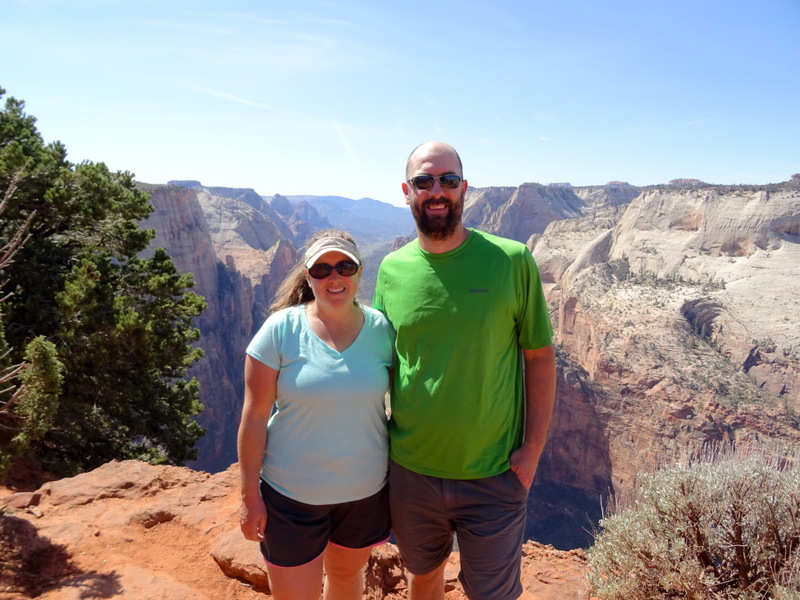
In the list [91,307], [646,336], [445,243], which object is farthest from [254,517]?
[646,336]

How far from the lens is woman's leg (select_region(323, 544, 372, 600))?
2.49 m

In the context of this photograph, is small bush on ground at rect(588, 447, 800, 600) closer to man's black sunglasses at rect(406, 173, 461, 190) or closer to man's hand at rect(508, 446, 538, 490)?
man's hand at rect(508, 446, 538, 490)

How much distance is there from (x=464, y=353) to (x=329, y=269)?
77 centimetres

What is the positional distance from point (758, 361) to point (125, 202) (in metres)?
30.9

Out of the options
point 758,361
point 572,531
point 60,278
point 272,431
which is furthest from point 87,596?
point 758,361

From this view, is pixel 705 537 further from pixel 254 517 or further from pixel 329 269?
pixel 329 269

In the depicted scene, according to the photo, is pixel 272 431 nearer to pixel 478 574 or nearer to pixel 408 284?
pixel 408 284

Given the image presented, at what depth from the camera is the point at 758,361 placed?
27.3 metres

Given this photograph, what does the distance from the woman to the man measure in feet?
0.53

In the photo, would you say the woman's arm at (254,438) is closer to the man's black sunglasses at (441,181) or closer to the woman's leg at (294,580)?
the woman's leg at (294,580)

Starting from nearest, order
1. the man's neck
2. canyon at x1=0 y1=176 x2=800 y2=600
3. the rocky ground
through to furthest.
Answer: the man's neck, the rocky ground, canyon at x1=0 y1=176 x2=800 y2=600

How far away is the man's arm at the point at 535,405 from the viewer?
8.11 ft

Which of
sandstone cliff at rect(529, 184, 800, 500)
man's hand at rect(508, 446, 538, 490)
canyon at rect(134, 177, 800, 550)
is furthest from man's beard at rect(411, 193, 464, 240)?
sandstone cliff at rect(529, 184, 800, 500)

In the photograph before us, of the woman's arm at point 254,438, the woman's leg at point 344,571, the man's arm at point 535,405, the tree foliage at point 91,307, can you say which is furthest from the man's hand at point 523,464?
the tree foliage at point 91,307
